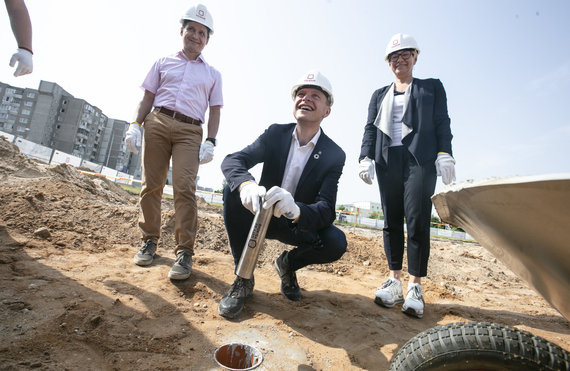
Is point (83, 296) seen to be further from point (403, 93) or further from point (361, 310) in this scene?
point (403, 93)

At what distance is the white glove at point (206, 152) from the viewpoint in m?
3.01

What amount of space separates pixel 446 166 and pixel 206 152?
2171 millimetres

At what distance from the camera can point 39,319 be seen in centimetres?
172

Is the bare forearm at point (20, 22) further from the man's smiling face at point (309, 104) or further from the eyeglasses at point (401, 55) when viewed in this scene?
the eyeglasses at point (401, 55)

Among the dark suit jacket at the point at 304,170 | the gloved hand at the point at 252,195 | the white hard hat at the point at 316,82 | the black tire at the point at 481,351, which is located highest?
the white hard hat at the point at 316,82

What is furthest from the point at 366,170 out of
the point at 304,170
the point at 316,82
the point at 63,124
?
the point at 63,124

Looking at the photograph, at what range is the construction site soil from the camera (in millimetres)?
1607

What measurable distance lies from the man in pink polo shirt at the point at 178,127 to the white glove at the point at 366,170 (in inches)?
58.1

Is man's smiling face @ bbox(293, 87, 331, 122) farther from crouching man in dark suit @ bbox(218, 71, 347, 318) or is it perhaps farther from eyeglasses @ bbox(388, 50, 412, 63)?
eyeglasses @ bbox(388, 50, 412, 63)

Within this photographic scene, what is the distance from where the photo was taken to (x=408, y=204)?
8.60 ft

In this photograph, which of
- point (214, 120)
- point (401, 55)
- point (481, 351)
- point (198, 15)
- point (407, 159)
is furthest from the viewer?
point (214, 120)

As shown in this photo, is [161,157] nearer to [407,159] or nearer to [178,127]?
[178,127]

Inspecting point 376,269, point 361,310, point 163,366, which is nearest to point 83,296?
point 163,366

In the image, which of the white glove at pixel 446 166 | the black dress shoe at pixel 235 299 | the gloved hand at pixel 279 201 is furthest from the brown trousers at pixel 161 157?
the white glove at pixel 446 166
